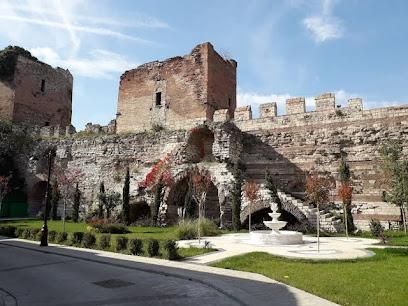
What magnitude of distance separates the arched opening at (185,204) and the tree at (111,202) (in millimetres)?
3307

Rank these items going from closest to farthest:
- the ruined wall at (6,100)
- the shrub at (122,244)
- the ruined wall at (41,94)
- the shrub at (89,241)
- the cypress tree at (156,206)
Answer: the shrub at (122,244), the shrub at (89,241), the cypress tree at (156,206), the ruined wall at (6,100), the ruined wall at (41,94)

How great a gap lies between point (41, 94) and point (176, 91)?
17035 millimetres

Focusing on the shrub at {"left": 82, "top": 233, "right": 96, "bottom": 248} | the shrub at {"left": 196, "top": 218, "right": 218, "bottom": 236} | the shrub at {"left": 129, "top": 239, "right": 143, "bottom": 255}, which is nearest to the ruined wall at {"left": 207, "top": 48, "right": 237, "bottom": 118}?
the shrub at {"left": 196, "top": 218, "right": 218, "bottom": 236}

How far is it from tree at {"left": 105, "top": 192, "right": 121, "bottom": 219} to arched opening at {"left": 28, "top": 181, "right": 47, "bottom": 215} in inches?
403

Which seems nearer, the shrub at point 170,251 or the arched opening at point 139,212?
the shrub at point 170,251

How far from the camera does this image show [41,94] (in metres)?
36.8

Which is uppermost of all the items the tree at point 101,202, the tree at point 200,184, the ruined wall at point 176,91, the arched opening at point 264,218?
the ruined wall at point 176,91

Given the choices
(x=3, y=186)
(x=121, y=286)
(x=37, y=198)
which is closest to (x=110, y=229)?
(x=121, y=286)

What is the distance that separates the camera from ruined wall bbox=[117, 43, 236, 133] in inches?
1023

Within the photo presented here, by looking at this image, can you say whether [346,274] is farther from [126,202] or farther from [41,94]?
[41,94]

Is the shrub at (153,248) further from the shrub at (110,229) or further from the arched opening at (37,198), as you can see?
the arched opening at (37,198)

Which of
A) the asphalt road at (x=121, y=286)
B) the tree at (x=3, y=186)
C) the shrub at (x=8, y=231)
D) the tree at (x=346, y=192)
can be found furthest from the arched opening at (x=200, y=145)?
the tree at (x=3, y=186)

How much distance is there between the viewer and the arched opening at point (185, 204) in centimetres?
2242

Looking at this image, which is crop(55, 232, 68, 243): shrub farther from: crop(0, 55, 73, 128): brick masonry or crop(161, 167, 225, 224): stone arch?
crop(0, 55, 73, 128): brick masonry
